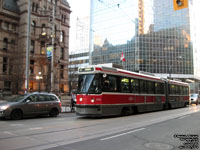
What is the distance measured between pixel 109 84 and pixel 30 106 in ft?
17.7

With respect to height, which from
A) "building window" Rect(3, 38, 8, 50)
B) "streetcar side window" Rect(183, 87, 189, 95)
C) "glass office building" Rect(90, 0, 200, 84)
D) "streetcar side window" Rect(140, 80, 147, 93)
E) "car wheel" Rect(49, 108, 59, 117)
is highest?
"glass office building" Rect(90, 0, 200, 84)

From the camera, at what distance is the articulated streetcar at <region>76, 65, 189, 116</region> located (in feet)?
42.5

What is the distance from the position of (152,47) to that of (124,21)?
1452 cm

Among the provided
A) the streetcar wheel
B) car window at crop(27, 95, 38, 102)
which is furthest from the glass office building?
car window at crop(27, 95, 38, 102)

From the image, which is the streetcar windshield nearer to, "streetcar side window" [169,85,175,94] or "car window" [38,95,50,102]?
"car window" [38,95,50,102]

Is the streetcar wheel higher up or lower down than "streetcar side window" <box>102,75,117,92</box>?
lower down

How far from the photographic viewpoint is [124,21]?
3115 inches

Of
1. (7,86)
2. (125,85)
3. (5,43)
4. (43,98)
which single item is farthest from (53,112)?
(5,43)

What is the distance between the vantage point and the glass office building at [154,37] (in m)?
77.6

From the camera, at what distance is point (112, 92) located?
45.3ft

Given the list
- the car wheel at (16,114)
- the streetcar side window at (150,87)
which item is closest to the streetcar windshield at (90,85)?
the car wheel at (16,114)

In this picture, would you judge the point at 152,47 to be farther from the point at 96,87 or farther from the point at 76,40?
the point at 96,87

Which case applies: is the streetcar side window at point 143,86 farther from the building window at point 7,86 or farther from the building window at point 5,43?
the building window at point 5,43

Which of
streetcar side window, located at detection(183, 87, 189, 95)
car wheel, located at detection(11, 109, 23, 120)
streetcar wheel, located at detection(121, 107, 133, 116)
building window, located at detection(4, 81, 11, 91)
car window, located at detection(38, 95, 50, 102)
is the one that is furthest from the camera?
building window, located at detection(4, 81, 11, 91)
